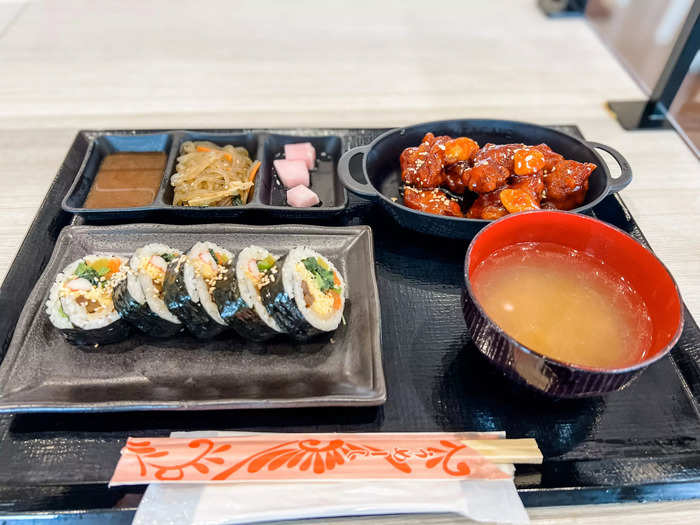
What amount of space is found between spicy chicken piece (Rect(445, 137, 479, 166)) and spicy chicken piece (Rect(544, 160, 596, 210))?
0.28 m

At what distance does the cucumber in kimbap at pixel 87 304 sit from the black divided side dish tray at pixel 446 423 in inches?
4.8

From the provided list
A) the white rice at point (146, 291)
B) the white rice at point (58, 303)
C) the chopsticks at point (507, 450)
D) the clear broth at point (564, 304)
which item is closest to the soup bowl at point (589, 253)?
the clear broth at point (564, 304)

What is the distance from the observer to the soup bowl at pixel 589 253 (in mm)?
1110

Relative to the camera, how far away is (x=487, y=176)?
1703 mm

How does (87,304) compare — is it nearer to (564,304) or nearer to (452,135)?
(564,304)

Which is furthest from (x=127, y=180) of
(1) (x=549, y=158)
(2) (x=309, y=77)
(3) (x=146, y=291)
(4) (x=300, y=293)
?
(1) (x=549, y=158)

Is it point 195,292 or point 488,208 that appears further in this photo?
point 488,208

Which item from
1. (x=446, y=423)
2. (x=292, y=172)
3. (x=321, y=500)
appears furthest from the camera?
(x=292, y=172)

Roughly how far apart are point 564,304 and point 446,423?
0.46 meters

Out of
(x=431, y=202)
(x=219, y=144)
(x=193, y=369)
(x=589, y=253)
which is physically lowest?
(x=193, y=369)

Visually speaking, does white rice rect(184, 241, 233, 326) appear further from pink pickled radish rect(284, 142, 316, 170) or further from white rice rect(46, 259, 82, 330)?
pink pickled radish rect(284, 142, 316, 170)

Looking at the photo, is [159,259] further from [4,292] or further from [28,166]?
[28,166]

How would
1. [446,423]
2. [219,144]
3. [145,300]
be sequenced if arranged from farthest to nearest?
[219,144]
[145,300]
[446,423]

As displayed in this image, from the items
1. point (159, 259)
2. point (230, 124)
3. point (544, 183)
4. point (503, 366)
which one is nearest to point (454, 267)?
point (544, 183)
